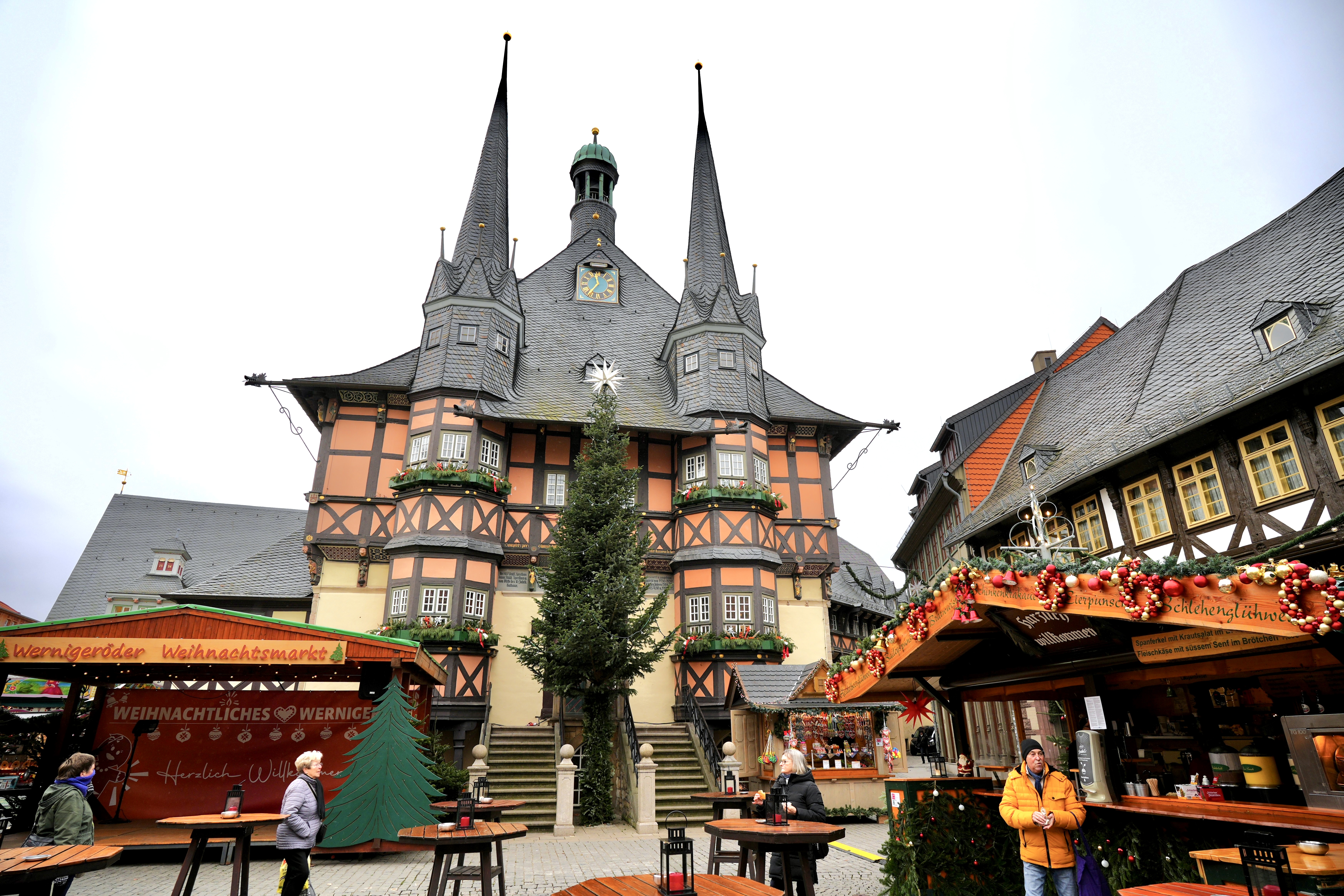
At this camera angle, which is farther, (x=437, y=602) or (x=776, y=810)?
(x=437, y=602)

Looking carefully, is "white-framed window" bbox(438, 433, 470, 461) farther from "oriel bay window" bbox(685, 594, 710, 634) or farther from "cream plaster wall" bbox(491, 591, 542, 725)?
"oriel bay window" bbox(685, 594, 710, 634)

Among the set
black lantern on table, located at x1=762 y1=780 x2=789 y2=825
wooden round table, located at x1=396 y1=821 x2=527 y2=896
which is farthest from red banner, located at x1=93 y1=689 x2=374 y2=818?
black lantern on table, located at x1=762 y1=780 x2=789 y2=825

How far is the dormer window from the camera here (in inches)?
455

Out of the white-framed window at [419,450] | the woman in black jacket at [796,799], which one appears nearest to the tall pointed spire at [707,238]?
the white-framed window at [419,450]

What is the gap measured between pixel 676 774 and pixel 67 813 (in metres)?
12.7

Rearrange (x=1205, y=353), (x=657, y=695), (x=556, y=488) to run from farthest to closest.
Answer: (x=556, y=488) < (x=657, y=695) < (x=1205, y=353)

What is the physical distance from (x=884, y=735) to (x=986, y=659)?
29.8ft

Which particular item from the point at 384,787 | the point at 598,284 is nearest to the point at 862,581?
the point at 598,284

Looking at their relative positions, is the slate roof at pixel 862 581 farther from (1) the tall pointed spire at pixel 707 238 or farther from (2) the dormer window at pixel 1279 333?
(2) the dormer window at pixel 1279 333

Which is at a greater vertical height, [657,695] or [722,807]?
[657,695]

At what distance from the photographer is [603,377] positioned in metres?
25.2

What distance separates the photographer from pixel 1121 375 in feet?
57.3

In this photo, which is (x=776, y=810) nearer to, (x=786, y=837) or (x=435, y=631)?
(x=786, y=837)

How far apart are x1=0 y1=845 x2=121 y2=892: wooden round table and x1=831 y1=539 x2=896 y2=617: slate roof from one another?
2530 cm
